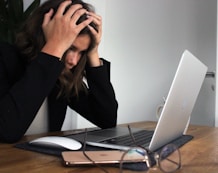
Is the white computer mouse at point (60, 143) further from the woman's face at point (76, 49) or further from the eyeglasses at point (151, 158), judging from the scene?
the woman's face at point (76, 49)

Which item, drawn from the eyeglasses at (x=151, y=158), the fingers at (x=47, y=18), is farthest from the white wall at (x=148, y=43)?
the eyeglasses at (x=151, y=158)

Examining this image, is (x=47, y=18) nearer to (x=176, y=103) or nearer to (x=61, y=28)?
(x=61, y=28)

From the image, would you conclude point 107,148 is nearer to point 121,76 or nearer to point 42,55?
point 42,55

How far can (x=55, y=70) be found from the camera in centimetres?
89

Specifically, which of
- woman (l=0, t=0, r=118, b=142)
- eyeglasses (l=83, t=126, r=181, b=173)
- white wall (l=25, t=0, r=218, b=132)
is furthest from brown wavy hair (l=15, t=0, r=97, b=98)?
white wall (l=25, t=0, r=218, b=132)

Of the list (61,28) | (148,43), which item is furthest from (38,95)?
(148,43)

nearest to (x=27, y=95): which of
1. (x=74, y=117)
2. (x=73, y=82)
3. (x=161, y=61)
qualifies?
(x=73, y=82)

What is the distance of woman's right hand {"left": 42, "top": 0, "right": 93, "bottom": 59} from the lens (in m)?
0.92

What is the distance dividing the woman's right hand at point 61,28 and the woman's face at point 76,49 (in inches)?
2.9

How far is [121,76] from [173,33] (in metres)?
0.55

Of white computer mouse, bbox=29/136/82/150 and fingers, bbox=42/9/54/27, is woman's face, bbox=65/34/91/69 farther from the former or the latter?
white computer mouse, bbox=29/136/82/150

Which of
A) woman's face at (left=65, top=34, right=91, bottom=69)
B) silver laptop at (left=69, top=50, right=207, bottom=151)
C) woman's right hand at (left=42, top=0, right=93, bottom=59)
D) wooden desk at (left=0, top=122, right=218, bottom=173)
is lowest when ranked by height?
wooden desk at (left=0, top=122, right=218, bottom=173)

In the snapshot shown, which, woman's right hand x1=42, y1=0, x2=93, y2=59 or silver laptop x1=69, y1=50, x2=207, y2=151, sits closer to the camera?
silver laptop x1=69, y1=50, x2=207, y2=151

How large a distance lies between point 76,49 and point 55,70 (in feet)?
0.72
